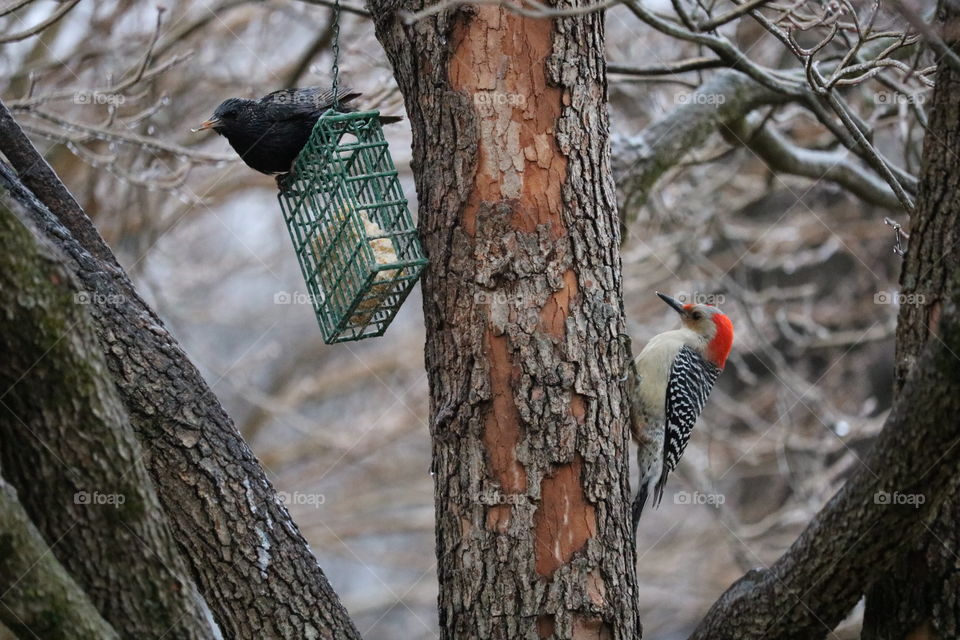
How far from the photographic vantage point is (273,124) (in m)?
4.39

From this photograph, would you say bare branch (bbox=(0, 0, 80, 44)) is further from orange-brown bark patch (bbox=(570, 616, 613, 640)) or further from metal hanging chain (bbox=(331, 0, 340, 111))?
orange-brown bark patch (bbox=(570, 616, 613, 640))

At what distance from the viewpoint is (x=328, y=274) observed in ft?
13.5

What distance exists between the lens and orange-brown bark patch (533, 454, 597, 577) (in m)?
3.34

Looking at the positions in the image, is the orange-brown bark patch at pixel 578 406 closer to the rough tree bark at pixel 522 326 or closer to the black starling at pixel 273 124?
the rough tree bark at pixel 522 326

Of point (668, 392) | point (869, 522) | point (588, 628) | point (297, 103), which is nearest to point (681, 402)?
point (668, 392)

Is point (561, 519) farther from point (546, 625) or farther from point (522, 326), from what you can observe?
point (522, 326)

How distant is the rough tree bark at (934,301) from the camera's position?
9.86 feet

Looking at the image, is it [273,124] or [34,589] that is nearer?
[34,589]

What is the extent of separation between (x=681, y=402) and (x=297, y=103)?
2.76 meters

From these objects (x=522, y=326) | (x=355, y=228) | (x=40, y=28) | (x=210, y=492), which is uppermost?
(x=40, y=28)

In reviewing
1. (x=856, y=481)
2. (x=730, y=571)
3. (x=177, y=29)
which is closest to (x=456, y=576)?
(x=856, y=481)

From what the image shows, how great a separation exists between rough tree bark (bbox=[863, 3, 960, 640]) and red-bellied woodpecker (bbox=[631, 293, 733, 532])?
2.27 m

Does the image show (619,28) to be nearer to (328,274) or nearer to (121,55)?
(121,55)

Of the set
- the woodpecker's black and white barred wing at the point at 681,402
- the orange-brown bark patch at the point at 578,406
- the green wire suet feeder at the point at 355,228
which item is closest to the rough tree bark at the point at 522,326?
the orange-brown bark patch at the point at 578,406
